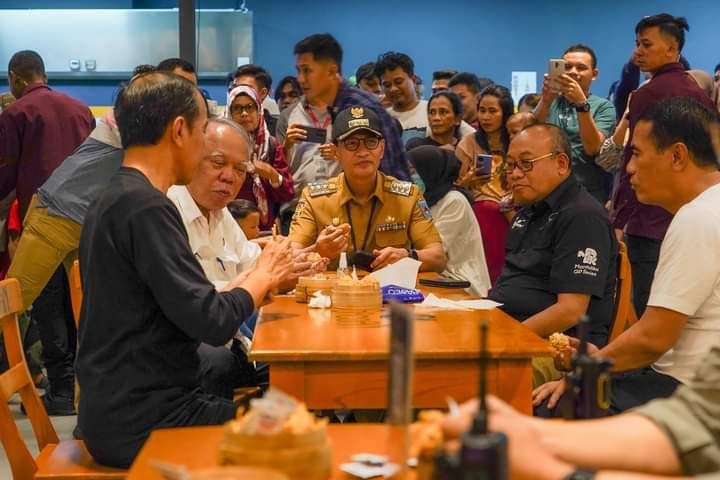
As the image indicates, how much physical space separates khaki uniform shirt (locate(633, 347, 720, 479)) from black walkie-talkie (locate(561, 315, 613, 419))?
130mm

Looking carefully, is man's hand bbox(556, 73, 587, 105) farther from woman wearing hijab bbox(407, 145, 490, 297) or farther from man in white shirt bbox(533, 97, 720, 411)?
man in white shirt bbox(533, 97, 720, 411)

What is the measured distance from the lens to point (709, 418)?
157 cm

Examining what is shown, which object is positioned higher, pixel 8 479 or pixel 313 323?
pixel 313 323

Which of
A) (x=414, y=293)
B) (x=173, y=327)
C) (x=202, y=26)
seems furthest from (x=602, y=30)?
(x=173, y=327)

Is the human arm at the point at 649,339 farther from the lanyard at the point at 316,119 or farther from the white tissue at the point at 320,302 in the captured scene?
the lanyard at the point at 316,119

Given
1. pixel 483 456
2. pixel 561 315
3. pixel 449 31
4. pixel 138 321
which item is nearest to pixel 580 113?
pixel 561 315

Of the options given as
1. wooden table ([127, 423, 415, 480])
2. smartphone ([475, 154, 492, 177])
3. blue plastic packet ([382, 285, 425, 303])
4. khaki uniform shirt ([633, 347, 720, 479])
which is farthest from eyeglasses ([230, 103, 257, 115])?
khaki uniform shirt ([633, 347, 720, 479])

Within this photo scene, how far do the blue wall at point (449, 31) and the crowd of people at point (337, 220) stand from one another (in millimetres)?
3882

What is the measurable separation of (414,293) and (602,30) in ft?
26.1

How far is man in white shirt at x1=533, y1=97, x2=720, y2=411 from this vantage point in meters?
2.53

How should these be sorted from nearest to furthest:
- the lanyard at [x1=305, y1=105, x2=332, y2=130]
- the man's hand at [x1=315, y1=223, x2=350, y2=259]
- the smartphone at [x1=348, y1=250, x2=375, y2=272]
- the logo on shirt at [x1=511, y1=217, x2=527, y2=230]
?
the logo on shirt at [x1=511, y1=217, x2=527, y2=230], the man's hand at [x1=315, y1=223, x2=350, y2=259], the smartphone at [x1=348, y1=250, x2=375, y2=272], the lanyard at [x1=305, y1=105, x2=332, y2=130]

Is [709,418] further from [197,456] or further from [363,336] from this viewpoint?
[363,336]

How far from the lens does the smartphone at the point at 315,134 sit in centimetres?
509

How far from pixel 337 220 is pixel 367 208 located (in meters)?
0.14
